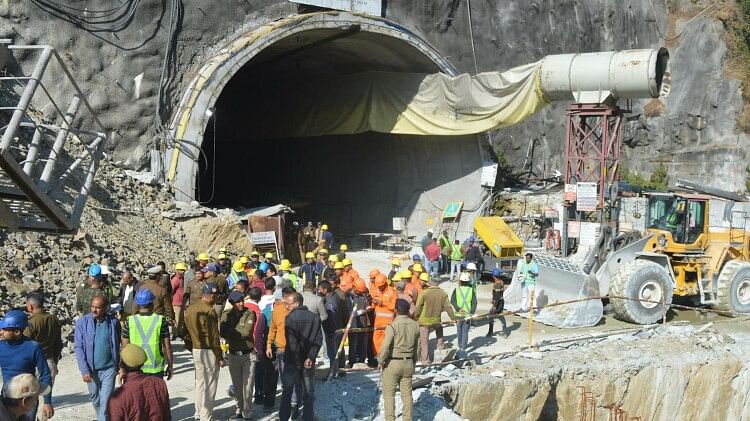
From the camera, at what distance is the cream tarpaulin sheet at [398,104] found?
21.5m

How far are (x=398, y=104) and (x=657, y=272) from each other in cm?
1156

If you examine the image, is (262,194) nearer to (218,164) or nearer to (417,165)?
(218,164)

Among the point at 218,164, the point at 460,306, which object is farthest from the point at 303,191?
the point at 460,306

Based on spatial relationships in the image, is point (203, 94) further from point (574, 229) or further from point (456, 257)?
point (574, 229)

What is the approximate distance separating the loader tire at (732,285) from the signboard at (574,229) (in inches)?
121

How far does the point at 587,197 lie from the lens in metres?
18.0

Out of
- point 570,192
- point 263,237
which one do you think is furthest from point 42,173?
point 570,192

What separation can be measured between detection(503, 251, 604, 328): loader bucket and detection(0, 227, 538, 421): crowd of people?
4653 millimetres

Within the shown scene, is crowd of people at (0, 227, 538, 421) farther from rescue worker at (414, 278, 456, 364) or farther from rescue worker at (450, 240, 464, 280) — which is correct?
rescue worker at (450, 240, 464, 280)

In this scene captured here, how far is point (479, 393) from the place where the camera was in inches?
472

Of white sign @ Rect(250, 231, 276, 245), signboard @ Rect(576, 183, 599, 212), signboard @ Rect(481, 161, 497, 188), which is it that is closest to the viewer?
signboard @ Rect(576, 183, 599, 212)

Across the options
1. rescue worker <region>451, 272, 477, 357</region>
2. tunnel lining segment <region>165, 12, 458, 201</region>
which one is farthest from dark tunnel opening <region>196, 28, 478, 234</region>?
rescue worker <region>451, 272, 477, 357</region>

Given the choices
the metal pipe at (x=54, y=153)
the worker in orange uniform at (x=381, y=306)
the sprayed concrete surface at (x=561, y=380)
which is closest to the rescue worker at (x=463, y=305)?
the sprayed concrete surface at (x=561, y=380)

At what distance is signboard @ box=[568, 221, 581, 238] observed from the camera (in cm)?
1803
